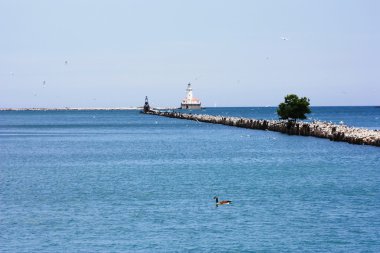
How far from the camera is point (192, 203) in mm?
33844

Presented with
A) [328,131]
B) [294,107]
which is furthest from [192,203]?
[294,107]

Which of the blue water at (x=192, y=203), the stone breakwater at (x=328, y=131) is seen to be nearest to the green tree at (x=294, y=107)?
the stone breakwater at (x=328, y=131)

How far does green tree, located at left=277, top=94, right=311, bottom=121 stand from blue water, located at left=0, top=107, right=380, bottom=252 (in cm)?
3616

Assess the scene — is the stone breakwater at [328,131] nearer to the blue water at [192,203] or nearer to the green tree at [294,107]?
the green tree at [294,107]

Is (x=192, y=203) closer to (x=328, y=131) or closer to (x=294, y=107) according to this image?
(x=328, y=131)

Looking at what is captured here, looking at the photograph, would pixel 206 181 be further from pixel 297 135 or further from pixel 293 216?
pixel 297 135

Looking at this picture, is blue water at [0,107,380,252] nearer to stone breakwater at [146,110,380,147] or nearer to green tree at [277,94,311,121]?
stone breakwater at [146,110,380,147]

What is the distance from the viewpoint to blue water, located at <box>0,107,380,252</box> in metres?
25.8

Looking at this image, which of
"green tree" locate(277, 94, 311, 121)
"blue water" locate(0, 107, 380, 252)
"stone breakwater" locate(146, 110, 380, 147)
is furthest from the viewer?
"green tree" locate(277, 94, 311, 121)

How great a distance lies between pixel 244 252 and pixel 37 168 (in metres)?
31.6

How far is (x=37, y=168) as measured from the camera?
175 feet

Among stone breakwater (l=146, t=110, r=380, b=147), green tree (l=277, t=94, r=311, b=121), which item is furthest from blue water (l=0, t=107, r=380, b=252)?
green tree (l=277, t=94, r=311, b=121)

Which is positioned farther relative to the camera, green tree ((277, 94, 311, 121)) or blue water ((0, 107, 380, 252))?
green tree ((277, 94, 311, 121))

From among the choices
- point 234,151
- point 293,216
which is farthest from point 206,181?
point 234,151
